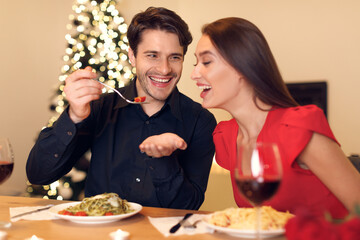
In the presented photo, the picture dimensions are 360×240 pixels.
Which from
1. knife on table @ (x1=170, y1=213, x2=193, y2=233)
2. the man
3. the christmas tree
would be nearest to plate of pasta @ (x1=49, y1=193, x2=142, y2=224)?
knife on table @ (x1=170, y1=213, x2=193, y2=233)

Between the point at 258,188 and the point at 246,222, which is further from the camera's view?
the point at 246,222

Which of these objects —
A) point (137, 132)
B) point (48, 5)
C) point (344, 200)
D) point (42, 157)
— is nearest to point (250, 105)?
point (344, 200)

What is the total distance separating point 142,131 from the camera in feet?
7.29

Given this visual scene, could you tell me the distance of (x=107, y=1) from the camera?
4.22 meters

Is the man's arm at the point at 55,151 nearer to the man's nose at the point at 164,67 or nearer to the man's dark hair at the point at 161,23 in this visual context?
the man's nose at the point at 164,67

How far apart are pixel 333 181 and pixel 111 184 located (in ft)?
3.71

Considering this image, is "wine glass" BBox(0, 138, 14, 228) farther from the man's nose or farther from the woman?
the man's nose

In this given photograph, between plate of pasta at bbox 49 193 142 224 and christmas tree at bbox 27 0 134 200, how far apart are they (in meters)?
2.45

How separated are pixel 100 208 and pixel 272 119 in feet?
2.55

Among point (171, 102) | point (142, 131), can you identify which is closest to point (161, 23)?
point (171, 102)

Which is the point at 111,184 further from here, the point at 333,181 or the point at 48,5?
the point at 48,5

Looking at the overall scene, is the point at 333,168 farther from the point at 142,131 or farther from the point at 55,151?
the point at 55,151

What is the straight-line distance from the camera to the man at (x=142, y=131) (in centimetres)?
201

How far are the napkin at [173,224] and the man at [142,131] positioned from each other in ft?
1.50
